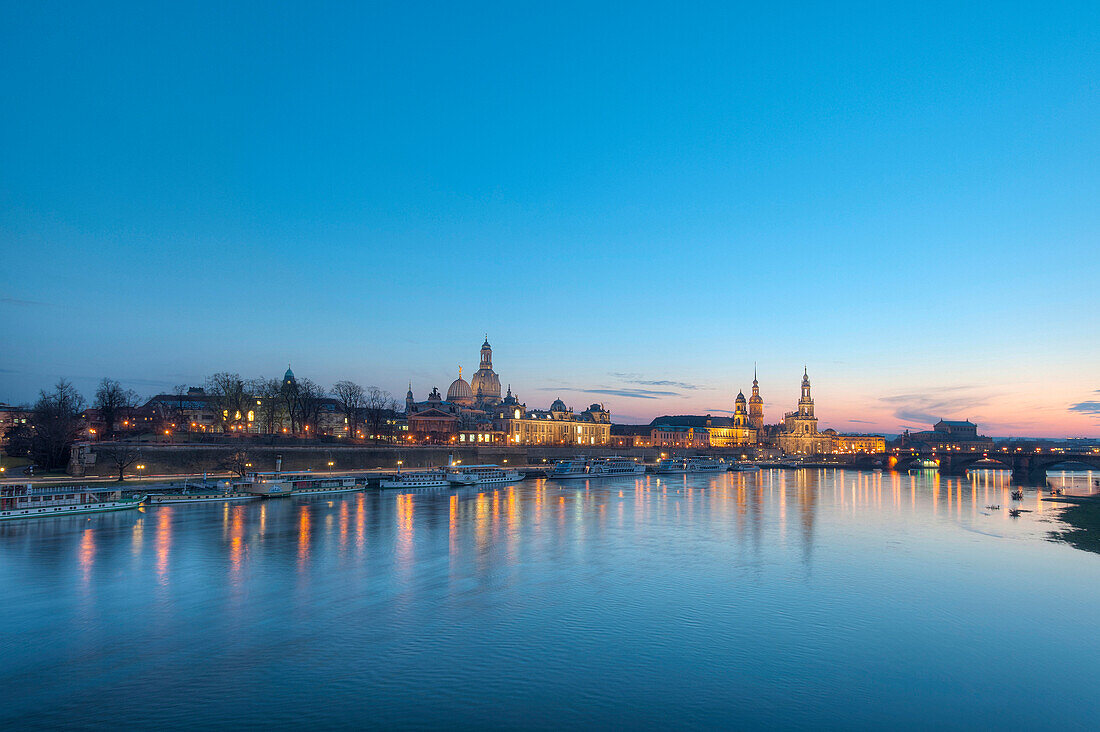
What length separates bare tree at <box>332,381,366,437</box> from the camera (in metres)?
104

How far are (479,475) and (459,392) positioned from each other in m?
94.1

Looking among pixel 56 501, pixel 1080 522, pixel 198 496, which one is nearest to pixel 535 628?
pixel 56 501

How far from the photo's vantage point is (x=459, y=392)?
171375 millimetres

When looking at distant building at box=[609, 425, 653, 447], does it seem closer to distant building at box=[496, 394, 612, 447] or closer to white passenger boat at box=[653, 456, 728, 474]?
distant building at box=[496, 394, 612, 447]

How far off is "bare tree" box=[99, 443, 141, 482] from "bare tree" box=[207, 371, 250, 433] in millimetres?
26392

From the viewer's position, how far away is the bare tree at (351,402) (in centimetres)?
10350

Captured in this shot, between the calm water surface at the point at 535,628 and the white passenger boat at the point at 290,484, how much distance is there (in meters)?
17.4

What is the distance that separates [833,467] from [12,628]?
504 ft

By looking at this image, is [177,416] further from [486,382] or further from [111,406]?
[486,382]

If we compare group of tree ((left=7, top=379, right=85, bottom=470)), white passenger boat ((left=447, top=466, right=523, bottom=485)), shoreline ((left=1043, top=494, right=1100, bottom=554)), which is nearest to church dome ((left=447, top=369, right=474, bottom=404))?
white passenger boat ((left=447, top=466, right=523, bottom=485))

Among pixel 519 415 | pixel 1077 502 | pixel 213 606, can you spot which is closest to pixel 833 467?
pixel 519 415

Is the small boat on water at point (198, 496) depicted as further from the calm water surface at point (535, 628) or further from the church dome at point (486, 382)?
the church dome at point (486, 382)

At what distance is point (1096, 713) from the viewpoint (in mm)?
15578

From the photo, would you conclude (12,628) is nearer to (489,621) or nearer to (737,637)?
(489,621)
